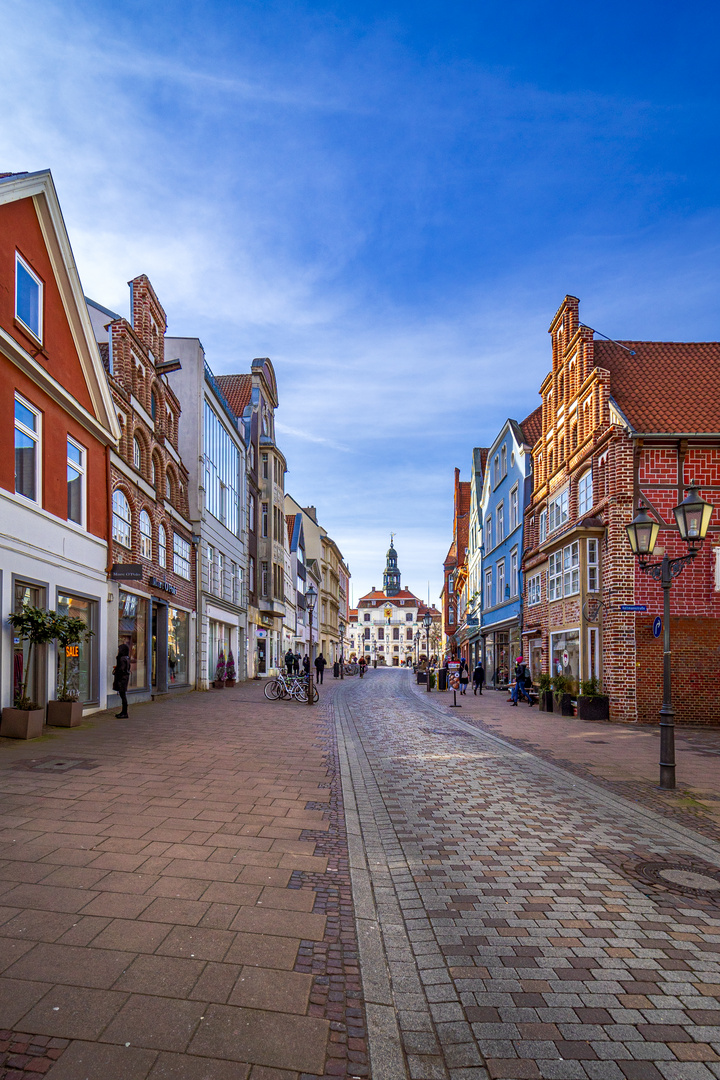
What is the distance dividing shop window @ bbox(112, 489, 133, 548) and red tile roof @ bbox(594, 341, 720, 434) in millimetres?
13943

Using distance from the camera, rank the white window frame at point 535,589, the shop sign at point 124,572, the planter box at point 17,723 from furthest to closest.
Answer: the white window frame at point 535,589 → the shop sign at point 124,572 → the planter box at point 17,723

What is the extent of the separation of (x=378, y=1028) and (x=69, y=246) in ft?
51.8

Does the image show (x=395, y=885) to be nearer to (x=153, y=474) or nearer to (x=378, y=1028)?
(x=378, y=1028)

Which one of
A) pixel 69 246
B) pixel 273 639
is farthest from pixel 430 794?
pixel 273 639

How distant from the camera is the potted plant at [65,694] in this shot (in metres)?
12.8

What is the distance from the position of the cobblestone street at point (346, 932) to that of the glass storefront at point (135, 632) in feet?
34.7

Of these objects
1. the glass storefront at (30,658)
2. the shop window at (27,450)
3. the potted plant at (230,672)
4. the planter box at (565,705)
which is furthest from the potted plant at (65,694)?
the potted plant at (230,672)

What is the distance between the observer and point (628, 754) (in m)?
12.9

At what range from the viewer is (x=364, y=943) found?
4.38 m

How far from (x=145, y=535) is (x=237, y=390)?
21749mm

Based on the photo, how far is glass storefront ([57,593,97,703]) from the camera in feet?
48.3

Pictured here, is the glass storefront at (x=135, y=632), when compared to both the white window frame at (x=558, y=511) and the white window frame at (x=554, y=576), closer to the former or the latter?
the white window frame at (x=554, y=576)

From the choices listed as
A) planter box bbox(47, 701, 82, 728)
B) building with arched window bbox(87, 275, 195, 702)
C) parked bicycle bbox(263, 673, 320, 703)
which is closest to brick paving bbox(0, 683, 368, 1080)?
planter box bbox(47, 701, 82, 728)

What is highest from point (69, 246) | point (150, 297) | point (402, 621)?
point (150, 297)
